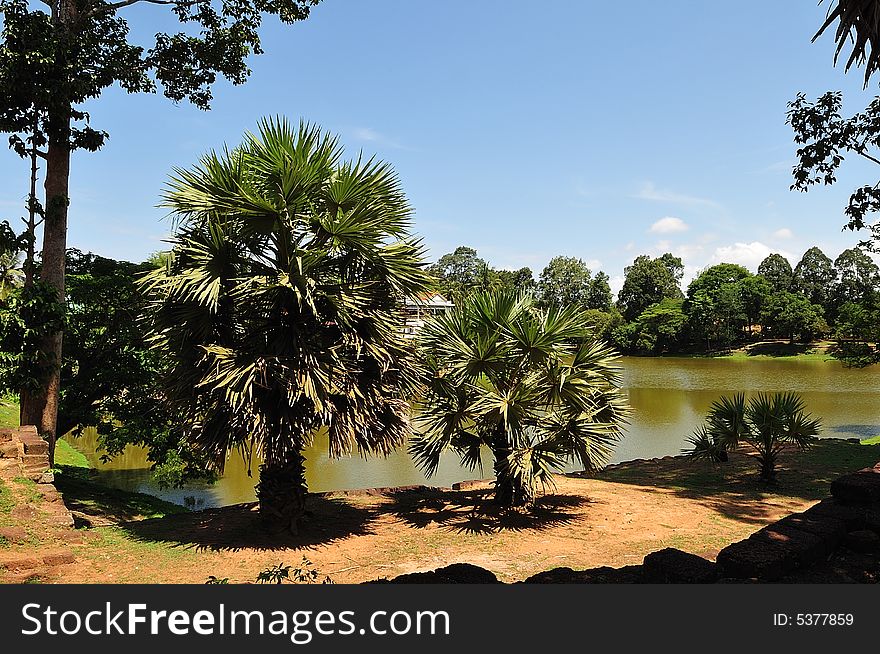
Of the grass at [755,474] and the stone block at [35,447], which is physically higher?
the stone block at [35,447]

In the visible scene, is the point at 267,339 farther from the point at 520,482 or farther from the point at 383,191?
the point at 520,482

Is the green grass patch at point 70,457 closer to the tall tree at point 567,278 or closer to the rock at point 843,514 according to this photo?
the rock at point 843,514

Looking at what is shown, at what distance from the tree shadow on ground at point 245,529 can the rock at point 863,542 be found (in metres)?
5.25

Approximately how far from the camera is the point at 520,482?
7852mm

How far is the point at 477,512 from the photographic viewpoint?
8.03 metres

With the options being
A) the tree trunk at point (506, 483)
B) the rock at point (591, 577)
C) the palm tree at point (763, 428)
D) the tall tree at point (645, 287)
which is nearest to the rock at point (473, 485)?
the tree trunk at point (506, 483)

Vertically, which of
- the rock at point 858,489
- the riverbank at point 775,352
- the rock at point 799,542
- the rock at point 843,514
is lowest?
the rock at point 799,542

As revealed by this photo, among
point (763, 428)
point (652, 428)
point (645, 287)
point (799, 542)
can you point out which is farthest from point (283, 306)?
point (645, 287)

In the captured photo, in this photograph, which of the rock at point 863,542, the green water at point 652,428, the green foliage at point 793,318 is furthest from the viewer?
the green foliage at point 793,318

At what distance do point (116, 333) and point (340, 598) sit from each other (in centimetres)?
995

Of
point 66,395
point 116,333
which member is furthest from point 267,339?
point 66,395

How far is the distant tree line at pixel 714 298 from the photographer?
4962cm

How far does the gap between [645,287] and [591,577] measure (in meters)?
69.5

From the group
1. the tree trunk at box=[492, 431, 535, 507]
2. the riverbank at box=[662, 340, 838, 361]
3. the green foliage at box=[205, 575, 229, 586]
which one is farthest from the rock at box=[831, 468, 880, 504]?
the riverbank at box=[662, 340, 838, 361]
